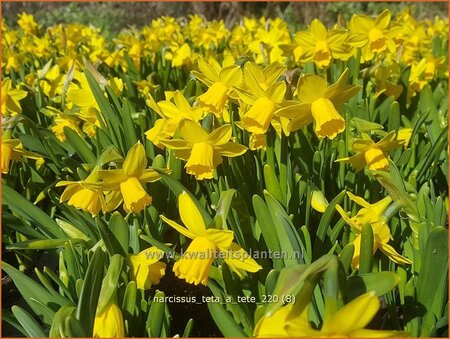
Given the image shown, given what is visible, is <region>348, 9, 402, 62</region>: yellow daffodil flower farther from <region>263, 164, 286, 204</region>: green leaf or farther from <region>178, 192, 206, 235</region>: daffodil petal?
<region>178, 192, 206, 235</region>: daffodil petal

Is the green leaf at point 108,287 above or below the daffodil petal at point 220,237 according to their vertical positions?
below

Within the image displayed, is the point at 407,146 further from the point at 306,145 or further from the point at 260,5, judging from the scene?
the point at 260,5

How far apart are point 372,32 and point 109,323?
5.13 feet

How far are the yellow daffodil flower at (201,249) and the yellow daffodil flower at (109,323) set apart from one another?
151 millimetres

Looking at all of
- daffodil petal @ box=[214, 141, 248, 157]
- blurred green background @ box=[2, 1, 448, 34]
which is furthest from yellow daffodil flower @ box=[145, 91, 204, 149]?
blurred green background @ box=[2, 1, 448, 34]

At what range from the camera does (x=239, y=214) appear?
4.50ft

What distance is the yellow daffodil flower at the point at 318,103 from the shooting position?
1278 mm

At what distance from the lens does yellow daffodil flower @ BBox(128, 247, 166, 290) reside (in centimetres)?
122

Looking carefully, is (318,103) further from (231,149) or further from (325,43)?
(325,43)

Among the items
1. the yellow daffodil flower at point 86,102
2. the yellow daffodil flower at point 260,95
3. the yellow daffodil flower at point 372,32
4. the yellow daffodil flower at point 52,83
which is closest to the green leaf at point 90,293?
the yellow daffodil flower at point 260,95

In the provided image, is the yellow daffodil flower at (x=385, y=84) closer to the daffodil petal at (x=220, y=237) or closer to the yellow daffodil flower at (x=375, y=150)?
the yellow daffodil flower at (x=375, y=150)

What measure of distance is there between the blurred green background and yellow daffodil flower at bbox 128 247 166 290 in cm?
701

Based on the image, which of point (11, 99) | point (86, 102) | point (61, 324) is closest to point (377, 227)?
point (61, 324)

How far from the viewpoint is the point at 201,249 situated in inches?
43.0
